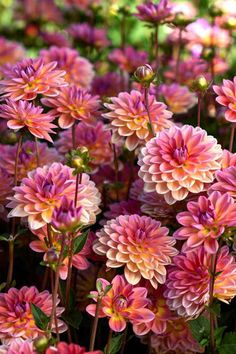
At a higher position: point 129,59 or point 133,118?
point 129,59

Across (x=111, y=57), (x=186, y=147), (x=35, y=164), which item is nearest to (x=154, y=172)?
(x=186, y=147)

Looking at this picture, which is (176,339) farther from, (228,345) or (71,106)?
(71,106)

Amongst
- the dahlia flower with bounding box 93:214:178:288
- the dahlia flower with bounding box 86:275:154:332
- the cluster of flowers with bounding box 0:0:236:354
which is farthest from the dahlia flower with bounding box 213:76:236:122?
the dahlia flower with bounding box 86:275:154:332

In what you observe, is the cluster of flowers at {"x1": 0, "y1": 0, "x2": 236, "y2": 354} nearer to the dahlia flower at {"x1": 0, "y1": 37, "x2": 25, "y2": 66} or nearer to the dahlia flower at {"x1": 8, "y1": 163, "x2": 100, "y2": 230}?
the dahlia flower at {"x1": 8, "y1": 163, "x2": 100, "y2": 230}

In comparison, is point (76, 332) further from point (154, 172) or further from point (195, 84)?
point (195, 84)

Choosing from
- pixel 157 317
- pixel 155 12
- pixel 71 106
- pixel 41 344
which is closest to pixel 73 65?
pixel 155 12

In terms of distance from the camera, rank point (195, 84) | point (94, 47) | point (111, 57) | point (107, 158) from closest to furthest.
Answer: point (195, 84) → point (107, 158) → point (111, 57) → point (94, 47)
